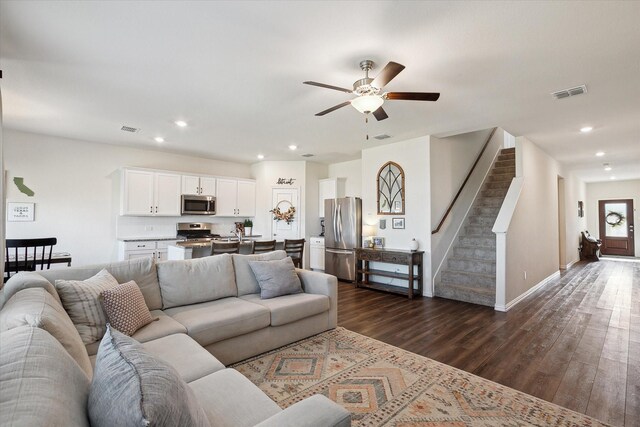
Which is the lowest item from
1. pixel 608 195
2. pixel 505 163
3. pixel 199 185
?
pixel 199 185

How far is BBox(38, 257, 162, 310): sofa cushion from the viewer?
8.33 feet

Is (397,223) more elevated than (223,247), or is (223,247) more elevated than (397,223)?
(397,223)

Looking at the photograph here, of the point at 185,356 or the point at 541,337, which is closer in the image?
the point at 185,356

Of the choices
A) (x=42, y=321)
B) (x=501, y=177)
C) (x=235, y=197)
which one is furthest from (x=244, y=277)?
(x=501, y=177)

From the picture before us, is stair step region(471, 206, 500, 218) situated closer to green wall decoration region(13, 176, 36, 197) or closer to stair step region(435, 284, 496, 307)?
stair step region(435, 284, 496, 307)

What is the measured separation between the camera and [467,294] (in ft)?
15.6

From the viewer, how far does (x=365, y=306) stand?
4.54m

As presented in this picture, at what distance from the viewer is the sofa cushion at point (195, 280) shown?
2.88 meters

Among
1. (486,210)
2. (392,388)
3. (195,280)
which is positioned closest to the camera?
(392,388)

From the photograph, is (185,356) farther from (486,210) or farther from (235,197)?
(486,210)

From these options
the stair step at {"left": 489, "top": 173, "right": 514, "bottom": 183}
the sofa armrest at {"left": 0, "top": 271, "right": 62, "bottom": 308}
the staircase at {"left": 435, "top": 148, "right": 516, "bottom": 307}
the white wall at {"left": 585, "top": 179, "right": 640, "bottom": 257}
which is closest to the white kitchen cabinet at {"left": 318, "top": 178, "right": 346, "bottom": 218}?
the staircase at {"left": 435, "top": 148, "right": 516, "bottom": 307}

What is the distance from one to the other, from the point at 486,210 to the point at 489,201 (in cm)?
34

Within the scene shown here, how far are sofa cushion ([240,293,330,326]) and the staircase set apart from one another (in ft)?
8.69

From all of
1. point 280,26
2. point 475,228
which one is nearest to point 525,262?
point 475,228
